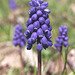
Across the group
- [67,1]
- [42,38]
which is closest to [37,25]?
[42,38]

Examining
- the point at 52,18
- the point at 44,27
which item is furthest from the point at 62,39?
the point at 52,18

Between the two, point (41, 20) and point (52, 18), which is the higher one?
point (52, 18)

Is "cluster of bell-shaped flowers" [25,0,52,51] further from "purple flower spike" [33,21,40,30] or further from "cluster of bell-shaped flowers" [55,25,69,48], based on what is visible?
"cluster of bell-shaped flowers" [55,25,69,48]

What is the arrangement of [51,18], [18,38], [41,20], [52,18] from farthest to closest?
[52,18]
[51,18]
[18,38]
[41,20]

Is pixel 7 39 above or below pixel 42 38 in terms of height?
above

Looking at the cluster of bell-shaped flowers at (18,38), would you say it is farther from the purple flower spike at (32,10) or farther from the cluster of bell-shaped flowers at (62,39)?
the purple flower spike at (32,10)

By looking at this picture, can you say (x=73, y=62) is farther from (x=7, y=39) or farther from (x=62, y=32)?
(x=7, y=39)

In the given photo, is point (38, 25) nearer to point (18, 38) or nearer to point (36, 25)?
point (36, 25)

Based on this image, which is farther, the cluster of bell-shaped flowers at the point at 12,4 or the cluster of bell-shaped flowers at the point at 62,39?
the cluster of bell-shaped flowers at the point at 12,4

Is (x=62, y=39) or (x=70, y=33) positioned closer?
(x=62, y=39)

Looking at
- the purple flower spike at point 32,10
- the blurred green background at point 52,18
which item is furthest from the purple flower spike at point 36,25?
the blurred green background at point 52,18

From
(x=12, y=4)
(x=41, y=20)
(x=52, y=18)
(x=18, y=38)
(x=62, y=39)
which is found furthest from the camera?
(x=12, y=4)
